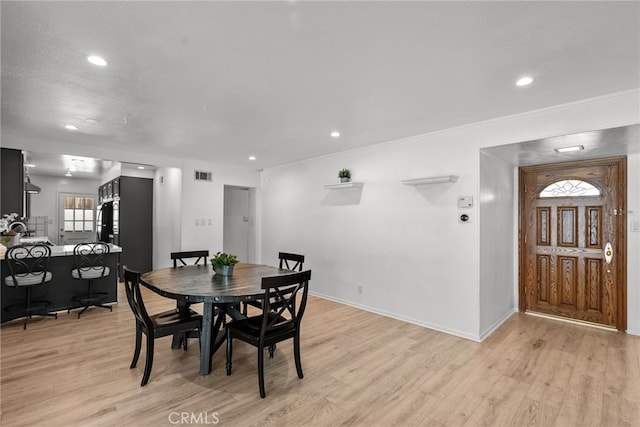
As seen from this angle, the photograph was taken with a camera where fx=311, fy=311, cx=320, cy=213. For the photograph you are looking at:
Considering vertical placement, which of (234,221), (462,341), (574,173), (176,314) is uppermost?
(574,173)

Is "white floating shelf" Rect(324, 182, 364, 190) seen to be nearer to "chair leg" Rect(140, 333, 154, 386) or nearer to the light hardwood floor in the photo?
the light hardwood floor

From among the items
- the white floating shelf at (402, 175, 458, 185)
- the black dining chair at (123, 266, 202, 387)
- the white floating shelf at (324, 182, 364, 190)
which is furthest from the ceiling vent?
the white floating shelf at (402, 175, 458, 185)

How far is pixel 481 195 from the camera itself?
11.4ft

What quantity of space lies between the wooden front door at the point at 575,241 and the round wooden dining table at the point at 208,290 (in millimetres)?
3589

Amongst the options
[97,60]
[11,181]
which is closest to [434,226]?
[97,60]

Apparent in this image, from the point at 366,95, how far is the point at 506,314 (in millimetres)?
3546

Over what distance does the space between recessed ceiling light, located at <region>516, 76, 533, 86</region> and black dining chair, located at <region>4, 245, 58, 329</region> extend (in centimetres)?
527

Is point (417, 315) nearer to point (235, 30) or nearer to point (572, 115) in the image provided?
point (572, 115)

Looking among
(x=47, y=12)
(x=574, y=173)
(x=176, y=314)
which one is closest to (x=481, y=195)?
(x=574, y=173)

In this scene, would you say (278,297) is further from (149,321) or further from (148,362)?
(148,362)

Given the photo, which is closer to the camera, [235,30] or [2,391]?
[235,30]

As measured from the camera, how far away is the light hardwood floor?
212 centimetres

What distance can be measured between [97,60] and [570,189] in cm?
522

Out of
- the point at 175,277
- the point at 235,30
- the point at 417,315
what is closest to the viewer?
the point at 235,30
